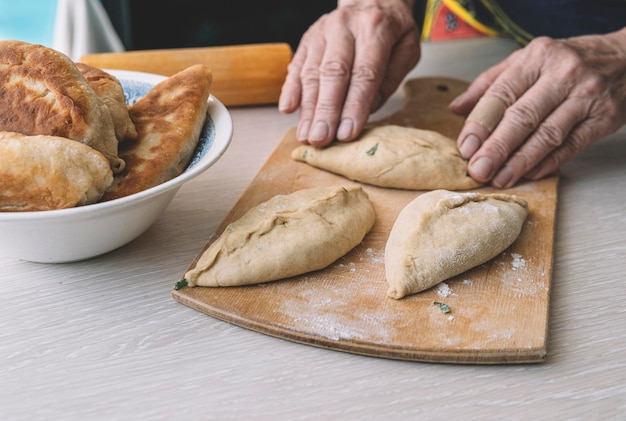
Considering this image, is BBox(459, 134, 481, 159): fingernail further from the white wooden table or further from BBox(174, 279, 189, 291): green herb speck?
BBox(174, 279, 189, 291): green herb speck

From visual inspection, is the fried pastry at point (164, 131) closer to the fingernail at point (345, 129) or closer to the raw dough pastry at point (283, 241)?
the raw dough pastry at point (283, 241)

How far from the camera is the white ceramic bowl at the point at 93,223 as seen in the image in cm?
104

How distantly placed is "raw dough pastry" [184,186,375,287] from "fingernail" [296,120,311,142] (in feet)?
1.18

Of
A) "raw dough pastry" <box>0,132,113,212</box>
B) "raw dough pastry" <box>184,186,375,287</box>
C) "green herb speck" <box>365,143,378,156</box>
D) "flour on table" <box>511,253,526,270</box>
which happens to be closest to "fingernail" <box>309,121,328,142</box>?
"green herb speck" <box>365,143,378,156</box>

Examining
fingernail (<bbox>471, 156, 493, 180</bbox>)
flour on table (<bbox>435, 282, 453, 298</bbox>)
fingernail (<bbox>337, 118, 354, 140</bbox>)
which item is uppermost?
fingernail (<bbox>337, 118, 354, 140</bbox>)

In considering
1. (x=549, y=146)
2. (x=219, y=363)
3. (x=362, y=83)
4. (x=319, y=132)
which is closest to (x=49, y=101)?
(x=219, y=363)

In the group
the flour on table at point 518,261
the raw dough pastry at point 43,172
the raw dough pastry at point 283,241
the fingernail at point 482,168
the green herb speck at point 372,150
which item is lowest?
the flour on table at point 518,261

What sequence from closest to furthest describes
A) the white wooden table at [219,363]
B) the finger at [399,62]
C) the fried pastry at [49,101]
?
the white wooden table at [219,363]
the fried pastry at [49,101]
the finger at [399,62]

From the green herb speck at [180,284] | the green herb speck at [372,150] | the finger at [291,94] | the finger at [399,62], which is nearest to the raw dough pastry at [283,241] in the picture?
the green herb speck at [180,284]

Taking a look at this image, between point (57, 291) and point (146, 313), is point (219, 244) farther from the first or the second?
point (57, 291)

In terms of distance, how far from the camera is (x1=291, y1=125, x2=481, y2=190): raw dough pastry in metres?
1.53

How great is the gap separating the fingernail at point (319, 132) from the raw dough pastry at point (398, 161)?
3 cm

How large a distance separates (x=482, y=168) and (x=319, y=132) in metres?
0.41

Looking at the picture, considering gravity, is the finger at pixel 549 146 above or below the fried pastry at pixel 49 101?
below
